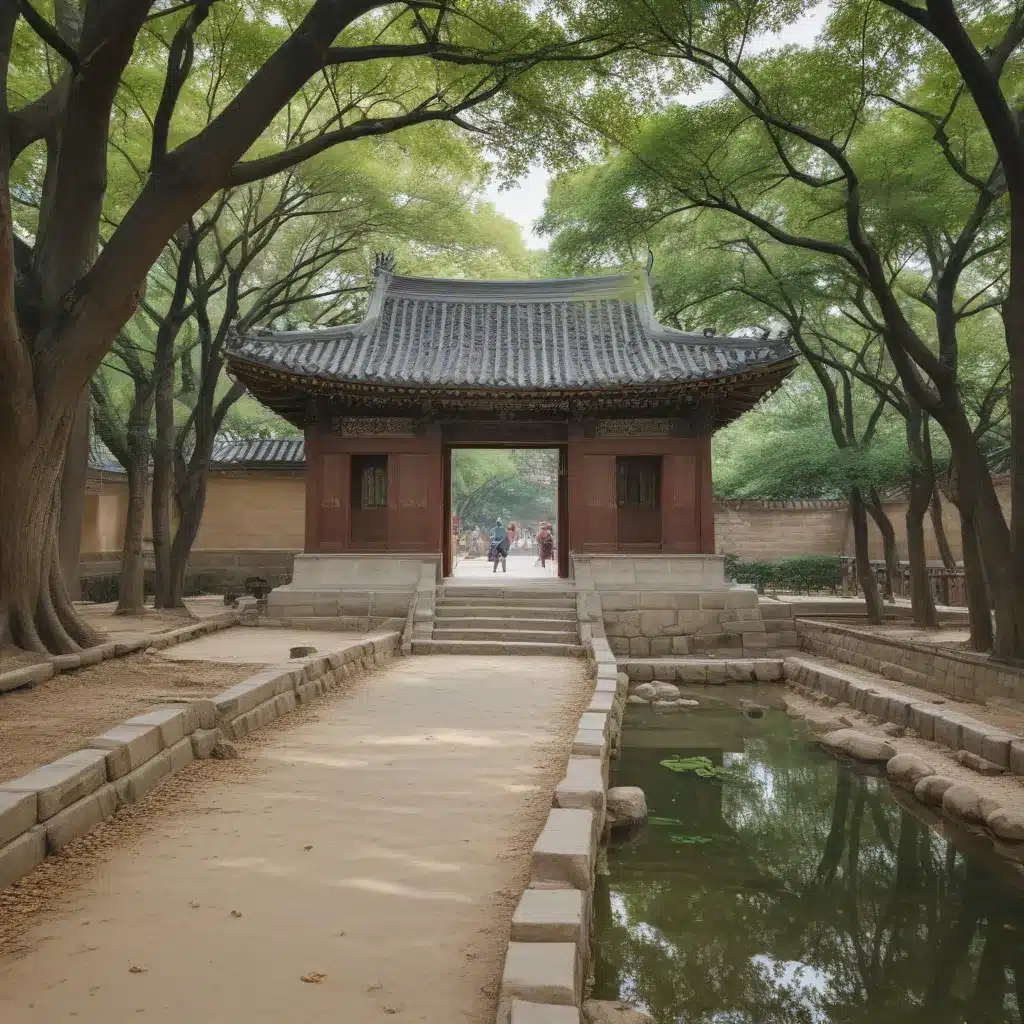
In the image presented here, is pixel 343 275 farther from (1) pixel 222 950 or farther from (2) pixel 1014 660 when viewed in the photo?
(1) pixel 222 950

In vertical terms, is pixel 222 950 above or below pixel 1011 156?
below

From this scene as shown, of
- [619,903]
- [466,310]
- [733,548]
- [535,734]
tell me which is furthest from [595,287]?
[619,903]

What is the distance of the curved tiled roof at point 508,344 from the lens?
15.6m

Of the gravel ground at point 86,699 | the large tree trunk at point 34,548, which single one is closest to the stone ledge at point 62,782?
the gravel ground at point 86,699

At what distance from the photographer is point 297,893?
3.91 m

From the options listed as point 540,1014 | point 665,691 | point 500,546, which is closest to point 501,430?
point 500,546

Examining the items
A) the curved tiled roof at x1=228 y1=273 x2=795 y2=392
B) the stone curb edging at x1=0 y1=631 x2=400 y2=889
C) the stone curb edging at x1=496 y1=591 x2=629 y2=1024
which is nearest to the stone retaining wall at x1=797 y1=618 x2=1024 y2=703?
the curved tiled roof at x1=228 y1=273 x2=795 y2=392

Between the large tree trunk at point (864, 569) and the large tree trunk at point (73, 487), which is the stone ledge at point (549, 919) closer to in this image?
the large tree trunk at point (73, 487)

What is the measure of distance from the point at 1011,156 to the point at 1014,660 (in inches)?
237

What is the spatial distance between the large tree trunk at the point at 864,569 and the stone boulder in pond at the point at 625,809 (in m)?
11.5

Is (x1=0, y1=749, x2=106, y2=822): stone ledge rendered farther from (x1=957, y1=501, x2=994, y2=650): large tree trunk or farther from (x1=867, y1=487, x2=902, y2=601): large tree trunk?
(x1=867, y1=487, x2=902, y2=601): large tree trunk

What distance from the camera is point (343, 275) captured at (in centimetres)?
2212

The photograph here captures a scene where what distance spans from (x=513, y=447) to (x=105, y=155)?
34.1 ft

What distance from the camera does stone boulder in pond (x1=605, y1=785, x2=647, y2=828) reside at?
6.56 m
